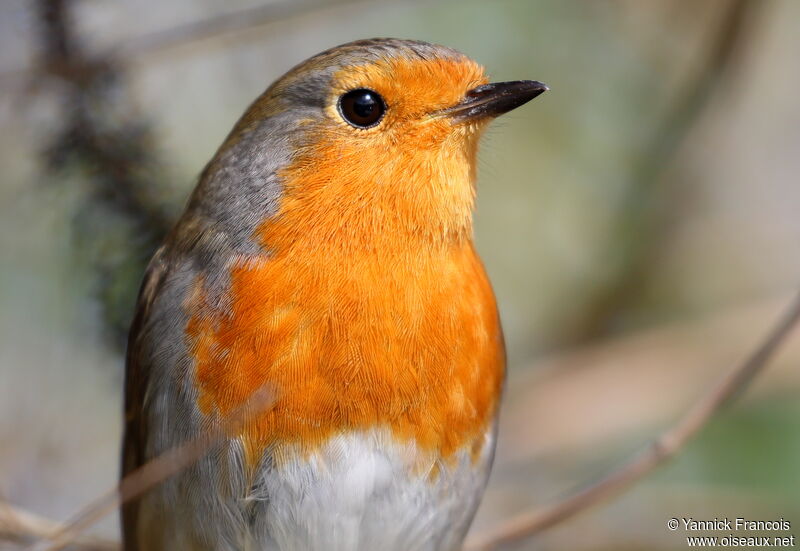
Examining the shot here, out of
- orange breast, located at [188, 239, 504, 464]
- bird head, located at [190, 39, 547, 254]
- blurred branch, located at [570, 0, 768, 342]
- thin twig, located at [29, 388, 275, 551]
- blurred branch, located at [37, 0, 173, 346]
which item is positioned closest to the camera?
thin twig, located at [29, 388, 275, 551]

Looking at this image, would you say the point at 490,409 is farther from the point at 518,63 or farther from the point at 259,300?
the point at 518,63

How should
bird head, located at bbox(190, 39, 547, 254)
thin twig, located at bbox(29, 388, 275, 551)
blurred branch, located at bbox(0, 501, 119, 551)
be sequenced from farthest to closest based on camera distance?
blurred branch, located at bbox(0, 501, 119, 551)
bird head, located at bbox(190, 39, 547, 254)
thin twig, located at bbox(29, 388, 275, 551)

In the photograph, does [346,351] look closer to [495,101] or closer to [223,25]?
[495,101]

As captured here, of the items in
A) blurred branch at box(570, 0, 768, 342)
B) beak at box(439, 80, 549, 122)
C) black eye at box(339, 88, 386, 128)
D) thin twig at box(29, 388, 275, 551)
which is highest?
black eye at box(339, 88, 386, 128)

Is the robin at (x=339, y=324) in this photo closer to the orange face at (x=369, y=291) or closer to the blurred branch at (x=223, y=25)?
the orange face at (x=369, y=291)

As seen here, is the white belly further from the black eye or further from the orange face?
the black eye

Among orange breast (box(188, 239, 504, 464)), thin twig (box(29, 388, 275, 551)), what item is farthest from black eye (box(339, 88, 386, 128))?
thin twig (box(29, 388, 275, 551))
